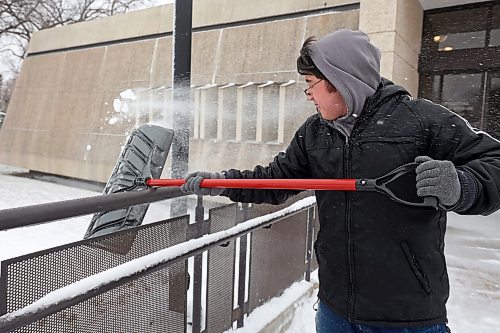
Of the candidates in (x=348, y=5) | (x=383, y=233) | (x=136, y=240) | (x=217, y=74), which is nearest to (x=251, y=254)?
(x=136, y=240)

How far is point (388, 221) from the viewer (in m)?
1.52

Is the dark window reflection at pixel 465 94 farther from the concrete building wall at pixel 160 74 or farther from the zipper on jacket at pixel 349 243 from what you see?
the zipper on jacket at pixel 349 243

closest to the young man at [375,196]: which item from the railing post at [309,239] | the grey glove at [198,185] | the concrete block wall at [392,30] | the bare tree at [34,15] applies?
the grey glove at [198,185]

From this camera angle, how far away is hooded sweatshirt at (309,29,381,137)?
60.4 inches

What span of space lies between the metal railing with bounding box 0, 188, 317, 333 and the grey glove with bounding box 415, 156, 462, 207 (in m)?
1.19

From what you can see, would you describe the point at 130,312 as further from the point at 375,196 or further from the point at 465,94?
the point at 465,94

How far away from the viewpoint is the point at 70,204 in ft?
5.21

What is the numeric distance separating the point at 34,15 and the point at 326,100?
2896 cm

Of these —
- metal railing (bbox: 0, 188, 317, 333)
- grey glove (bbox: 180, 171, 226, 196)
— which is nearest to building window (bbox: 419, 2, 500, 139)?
metal railing (bbox: 0, 188, 317, 333)

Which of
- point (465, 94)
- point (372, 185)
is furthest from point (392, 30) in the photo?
point (372, 185)

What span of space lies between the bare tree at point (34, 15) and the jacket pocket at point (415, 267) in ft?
87.7

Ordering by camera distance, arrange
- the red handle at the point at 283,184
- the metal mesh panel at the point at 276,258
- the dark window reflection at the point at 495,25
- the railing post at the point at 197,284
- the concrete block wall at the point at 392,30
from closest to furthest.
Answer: the red handle at the point at 283,184, the railing post at the point at 197,284, the metal mesh panel at the point at 276,258, the concrete block wall at the point at 392,30, the dark window reflection at the point at 495,25

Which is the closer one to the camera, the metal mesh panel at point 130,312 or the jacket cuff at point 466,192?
the jacket cuff at point 466,192

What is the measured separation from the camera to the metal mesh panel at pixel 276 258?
3.17 m
